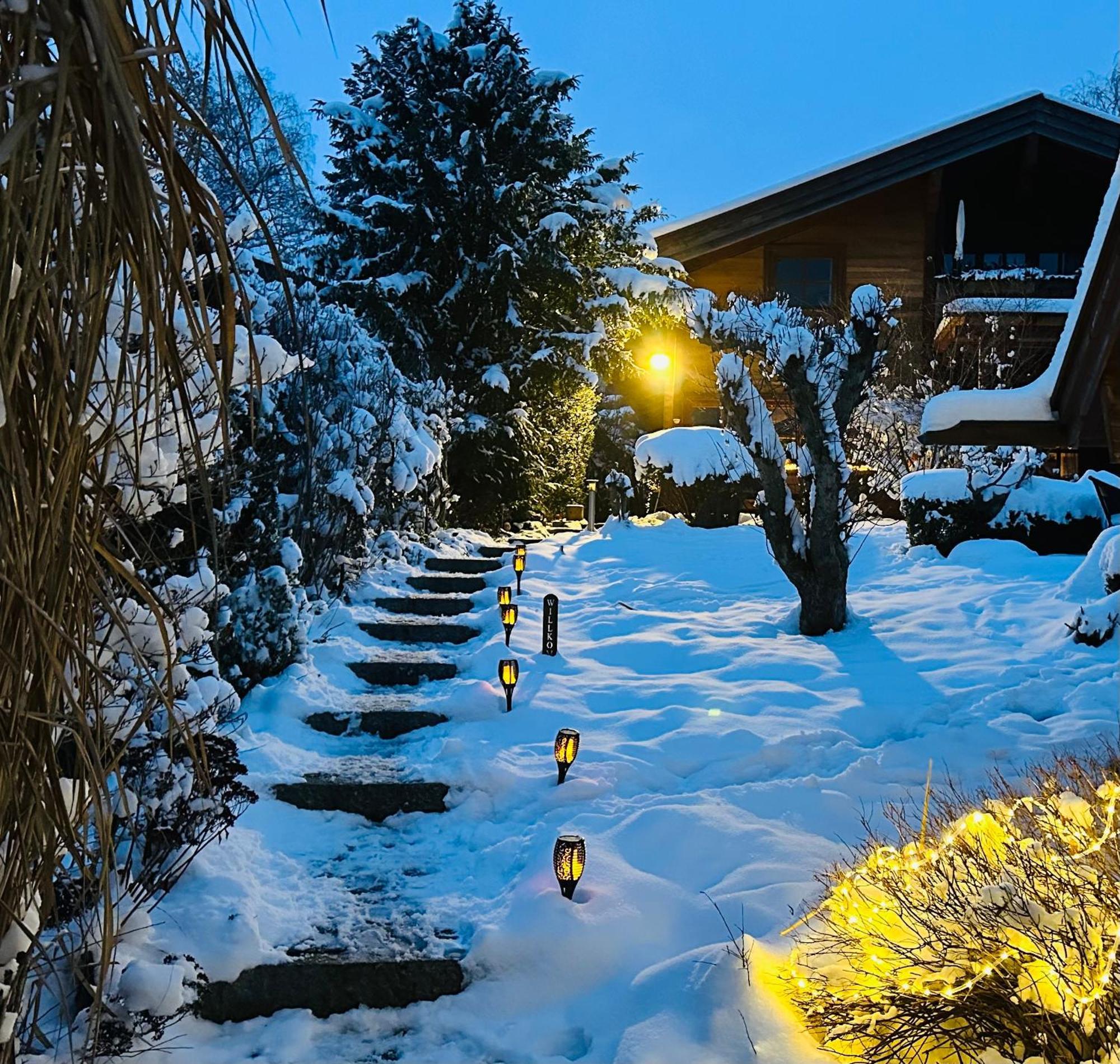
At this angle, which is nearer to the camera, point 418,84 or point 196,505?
point 196,505

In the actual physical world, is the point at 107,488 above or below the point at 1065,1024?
above

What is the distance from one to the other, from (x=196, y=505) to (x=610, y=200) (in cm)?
1083

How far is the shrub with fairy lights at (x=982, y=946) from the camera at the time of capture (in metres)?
2.37

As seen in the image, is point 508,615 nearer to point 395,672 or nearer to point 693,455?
point 395,672

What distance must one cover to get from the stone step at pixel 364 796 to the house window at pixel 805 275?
14.6 m

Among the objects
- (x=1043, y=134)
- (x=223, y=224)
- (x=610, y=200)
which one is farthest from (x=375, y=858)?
(x=1043, y=134)

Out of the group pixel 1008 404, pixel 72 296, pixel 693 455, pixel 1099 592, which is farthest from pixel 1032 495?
pixel 72 296

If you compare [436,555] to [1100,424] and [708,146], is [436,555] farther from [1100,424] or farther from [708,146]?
[708,146]

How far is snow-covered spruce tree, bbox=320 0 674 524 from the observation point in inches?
519

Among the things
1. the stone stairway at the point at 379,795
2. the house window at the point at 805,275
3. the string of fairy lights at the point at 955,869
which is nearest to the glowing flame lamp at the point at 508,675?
the stone stairway at the point at 379,795

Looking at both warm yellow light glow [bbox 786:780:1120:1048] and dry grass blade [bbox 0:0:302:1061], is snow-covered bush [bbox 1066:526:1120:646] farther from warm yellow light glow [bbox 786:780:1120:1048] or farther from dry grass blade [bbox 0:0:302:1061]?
dry grass blade [bbox 0:0:302:1061]

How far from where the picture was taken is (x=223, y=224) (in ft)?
3.60

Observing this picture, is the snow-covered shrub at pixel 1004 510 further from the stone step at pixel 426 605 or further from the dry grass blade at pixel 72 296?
the dry grass blade at pixel 72 296

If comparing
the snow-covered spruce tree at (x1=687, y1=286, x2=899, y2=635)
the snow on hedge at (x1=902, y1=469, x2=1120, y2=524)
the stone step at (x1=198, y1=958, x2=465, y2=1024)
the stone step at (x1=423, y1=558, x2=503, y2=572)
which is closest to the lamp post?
the snow on hedge at (x1=902, y1=469, x2=1120, y2=524)
